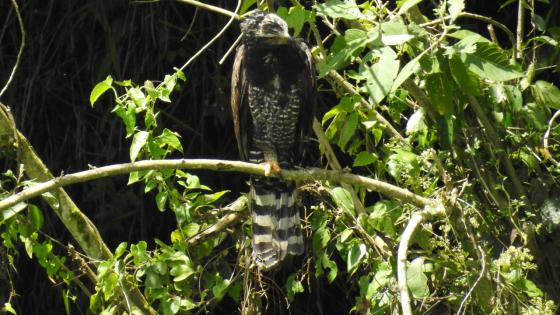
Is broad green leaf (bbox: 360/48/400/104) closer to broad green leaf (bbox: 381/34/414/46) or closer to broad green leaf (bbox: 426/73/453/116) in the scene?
broad green leaf (bbox: 381/34/414/46)

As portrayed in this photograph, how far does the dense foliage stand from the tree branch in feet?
0.27

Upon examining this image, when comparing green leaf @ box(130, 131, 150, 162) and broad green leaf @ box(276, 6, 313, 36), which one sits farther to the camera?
broad green leaf @ box(276, 6, 313, 36)

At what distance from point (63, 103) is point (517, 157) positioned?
7.17ft

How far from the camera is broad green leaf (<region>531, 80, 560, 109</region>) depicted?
3.38m

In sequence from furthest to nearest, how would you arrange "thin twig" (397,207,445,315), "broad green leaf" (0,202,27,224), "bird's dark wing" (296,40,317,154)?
"bird's dark wing" (296,40,317,154) → "broad green leaf" (0,202,27,224) → "thin twig" (397,207,445,315)

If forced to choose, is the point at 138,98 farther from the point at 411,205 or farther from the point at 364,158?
the point at 411,205

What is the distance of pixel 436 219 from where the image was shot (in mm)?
Answer: 3113

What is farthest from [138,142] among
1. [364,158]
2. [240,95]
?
[240,95]

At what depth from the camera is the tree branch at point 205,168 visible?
2.83 meters

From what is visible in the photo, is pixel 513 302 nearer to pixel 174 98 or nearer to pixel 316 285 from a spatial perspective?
pixel 316 285

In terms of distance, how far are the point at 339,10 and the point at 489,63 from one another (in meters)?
0.44

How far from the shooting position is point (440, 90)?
288cm

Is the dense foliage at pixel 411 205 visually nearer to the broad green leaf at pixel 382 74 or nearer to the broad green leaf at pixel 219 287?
the broad green leaf at pixel 219 287

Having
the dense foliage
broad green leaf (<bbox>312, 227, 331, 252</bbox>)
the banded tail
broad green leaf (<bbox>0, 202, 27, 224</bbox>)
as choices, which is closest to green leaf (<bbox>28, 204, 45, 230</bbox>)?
the dense foliage
